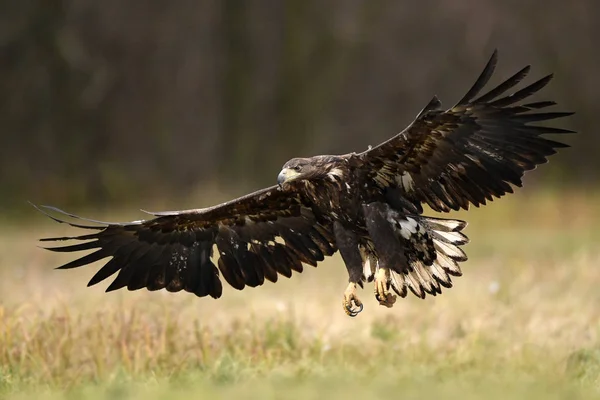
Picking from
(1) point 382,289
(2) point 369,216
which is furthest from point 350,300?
(2) point 369,216

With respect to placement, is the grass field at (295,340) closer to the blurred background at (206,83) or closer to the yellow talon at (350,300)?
the yellow talon at (350,300)

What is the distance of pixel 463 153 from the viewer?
662 centimetres

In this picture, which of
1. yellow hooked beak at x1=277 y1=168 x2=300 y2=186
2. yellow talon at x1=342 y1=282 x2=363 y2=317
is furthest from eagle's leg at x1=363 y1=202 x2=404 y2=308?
yellow hooked beak at x1=277 y1=168 x2=300 y2=186

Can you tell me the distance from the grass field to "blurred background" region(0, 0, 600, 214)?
277 inches

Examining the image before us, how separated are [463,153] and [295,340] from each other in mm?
2092

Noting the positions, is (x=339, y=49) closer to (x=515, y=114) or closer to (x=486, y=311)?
(x=486, y=311)

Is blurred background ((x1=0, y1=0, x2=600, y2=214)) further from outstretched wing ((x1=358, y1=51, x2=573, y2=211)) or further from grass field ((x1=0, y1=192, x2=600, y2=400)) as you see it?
outstretched wing ((x1=358, y1=51, x2=573, y2=211))

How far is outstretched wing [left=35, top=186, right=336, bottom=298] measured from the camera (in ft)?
24.8

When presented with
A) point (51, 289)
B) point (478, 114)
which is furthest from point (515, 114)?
point (51, 289)

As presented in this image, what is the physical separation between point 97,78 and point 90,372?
37.3ft

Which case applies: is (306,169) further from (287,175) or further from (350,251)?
(350,251)

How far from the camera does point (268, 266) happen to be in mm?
7738

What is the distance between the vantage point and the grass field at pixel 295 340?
6570 mm

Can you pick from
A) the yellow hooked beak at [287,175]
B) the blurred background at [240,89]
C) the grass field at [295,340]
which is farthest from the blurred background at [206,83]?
the yellow hooked beak at [287,175]
